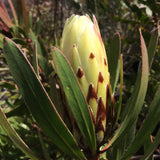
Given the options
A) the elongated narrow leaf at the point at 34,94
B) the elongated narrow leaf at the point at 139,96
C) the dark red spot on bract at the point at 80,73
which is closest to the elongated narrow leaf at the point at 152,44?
the elongated narrow leaf at the point at 139,96

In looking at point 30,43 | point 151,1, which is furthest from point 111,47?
point 30,43

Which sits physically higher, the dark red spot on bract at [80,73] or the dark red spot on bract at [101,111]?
the dark red spot on bract at [80,73]

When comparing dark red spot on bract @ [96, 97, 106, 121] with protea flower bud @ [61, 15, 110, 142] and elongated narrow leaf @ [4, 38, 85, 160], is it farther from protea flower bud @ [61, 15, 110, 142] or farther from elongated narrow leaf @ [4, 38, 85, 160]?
elongated narrow leaf @ [4, 38, 85, 160]

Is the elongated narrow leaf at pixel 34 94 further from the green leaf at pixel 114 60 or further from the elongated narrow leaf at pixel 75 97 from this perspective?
the green leaf at pixel 114 60

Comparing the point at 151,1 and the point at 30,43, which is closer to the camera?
the point at 151,1

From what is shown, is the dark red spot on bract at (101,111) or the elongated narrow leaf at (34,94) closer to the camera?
the elongated narrow leaf at (34,94)

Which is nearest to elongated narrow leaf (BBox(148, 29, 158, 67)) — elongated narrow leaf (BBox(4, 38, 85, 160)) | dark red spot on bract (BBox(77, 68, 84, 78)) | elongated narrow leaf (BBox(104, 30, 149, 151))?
elongated narrow leaf (BBox(104, 30, 149, 151))

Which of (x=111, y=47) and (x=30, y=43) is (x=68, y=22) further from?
(x=30, y=43)
